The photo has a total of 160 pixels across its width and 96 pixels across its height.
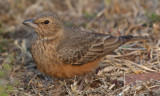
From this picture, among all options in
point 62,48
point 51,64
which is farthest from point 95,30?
point 51,64

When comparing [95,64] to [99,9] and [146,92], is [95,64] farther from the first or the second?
[99,9]

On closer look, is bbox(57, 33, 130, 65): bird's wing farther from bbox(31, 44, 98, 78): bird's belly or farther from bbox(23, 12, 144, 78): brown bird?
bbox(31, 44, 98, 78): bird's belly

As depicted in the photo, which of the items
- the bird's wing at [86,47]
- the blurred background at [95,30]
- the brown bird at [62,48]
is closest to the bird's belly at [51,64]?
the brown bird at [62,48]

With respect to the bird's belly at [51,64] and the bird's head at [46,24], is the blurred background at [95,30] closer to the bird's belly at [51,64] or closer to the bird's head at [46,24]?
the bird's belly at [51,64]

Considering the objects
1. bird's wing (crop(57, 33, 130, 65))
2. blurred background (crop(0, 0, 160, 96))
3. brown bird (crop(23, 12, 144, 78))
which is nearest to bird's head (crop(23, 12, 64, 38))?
brown bird (crop(23, 12, 144, 78))

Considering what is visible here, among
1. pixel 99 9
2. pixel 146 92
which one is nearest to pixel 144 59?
pixel 146 92

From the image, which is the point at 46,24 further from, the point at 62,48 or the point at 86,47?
the point at 86,47
